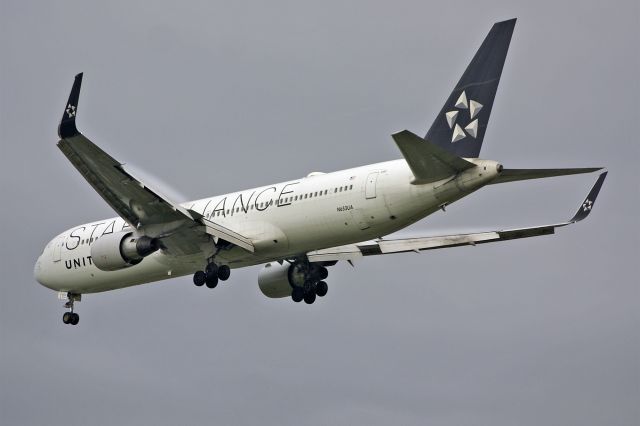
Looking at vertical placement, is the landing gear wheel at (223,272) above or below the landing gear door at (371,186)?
below

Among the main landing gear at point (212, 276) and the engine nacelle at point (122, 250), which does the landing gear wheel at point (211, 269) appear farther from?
the engine nacelle at point (122, 250)

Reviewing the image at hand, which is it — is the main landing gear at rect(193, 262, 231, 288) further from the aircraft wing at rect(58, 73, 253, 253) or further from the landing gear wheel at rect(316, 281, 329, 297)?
the landing gear wheel at rect(316, 281, 329, 297)

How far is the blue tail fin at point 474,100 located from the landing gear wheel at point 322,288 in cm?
903

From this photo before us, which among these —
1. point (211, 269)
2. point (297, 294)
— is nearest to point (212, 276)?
point (211, 269)

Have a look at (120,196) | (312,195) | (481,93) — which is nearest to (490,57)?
(481,93)

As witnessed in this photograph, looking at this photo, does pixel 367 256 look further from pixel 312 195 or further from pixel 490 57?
pixel 490 57

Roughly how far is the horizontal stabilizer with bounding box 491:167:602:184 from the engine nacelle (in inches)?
489

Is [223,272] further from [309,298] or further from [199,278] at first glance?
[309,298]

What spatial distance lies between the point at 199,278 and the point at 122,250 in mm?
2837

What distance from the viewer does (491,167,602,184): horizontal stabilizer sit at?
127 ft

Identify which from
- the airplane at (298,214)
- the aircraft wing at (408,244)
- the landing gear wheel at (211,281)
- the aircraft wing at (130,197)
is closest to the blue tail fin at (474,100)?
the airplane at (298,214)

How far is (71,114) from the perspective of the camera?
42281mm

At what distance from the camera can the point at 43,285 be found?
5362cm

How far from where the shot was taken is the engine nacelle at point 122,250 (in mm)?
46250
